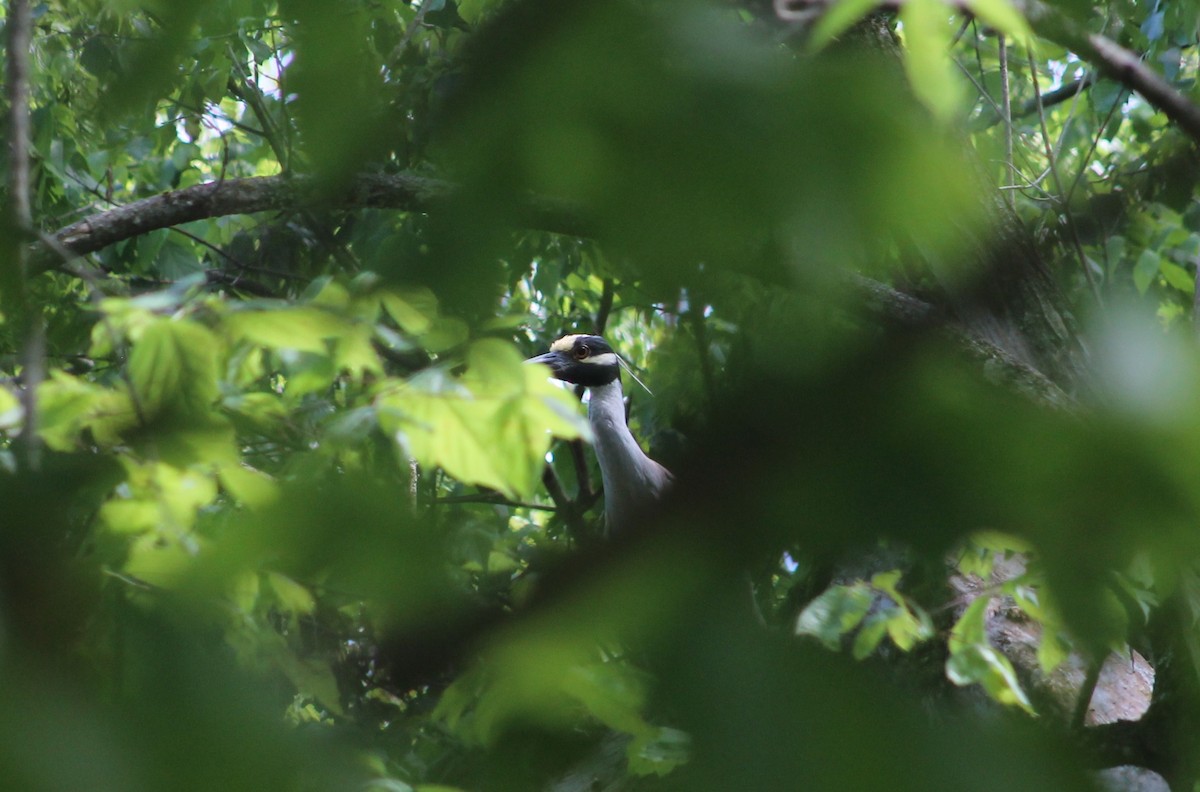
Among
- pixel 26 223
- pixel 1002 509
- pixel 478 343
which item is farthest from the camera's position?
pixel 478 343

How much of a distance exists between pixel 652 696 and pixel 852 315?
0.20 m

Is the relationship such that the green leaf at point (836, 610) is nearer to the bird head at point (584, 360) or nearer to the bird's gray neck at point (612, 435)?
the bird's gray neck at point (612, 435)

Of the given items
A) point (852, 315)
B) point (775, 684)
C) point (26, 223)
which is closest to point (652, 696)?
point (775, 684)

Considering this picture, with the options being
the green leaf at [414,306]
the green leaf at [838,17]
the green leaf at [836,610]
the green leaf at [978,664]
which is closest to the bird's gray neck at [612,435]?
the green leaf at [978,664]

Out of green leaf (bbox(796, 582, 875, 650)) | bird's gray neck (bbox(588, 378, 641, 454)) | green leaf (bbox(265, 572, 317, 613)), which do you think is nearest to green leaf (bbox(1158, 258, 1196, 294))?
bird's gray neck (bbox(588, 378, 641, 454))

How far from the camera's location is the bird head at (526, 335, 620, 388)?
358cm

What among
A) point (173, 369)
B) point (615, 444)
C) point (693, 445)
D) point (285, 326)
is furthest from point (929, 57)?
point (615, 444)

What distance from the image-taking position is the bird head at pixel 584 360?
3582 mm

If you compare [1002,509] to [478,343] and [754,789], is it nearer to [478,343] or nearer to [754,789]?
[754,789]

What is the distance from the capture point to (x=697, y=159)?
438mm

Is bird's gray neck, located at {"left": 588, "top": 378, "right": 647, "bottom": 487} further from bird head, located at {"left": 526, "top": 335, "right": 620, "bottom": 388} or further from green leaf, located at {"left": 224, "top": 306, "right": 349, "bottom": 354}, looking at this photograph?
green leaf, located at {"left": 224, "top": 306, "right": 349, "bottom": 354}

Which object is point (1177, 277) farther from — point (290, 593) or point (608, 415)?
Result: point (290, 593)

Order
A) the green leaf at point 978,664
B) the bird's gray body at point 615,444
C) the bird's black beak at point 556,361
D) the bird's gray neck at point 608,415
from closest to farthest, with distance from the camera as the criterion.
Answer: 1. the green leaf at point 978,664
2. the bird's gray body at point 615,444
3. the bird's gray neck at point 608,415
4. the bird's black beak at point 556,361

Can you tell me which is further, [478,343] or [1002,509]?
[478,343]
